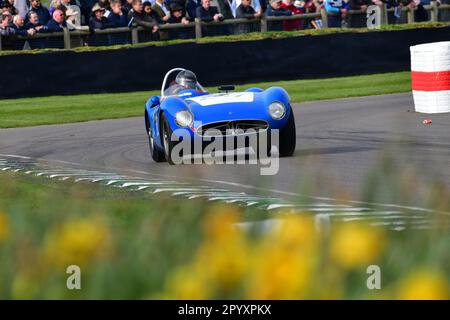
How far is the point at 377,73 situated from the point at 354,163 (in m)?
14.1

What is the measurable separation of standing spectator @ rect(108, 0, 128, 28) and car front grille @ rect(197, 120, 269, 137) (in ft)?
39.5

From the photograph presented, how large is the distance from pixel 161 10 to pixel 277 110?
41.1ft

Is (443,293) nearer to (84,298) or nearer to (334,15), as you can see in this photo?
(84,298)

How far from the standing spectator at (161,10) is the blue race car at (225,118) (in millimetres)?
11546

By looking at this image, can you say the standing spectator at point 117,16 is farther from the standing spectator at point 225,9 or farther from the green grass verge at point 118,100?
the standing spectator at point 225,9

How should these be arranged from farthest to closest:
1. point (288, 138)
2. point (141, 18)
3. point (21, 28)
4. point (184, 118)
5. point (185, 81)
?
1. point (141, 18)
2. point (21, 28)
3. point (185, 81)
4. point (288, 138)
5. point (184, 118)

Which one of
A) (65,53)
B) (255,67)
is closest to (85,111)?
(65,53)

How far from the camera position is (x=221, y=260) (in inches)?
136

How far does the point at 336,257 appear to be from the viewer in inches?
143

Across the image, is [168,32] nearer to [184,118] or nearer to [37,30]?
[37,30]

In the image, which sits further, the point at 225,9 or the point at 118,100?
the point at 225,9

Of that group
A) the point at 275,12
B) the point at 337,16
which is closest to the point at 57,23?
the point at 275,12

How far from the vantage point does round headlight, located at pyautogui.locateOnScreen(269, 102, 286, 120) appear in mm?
12445

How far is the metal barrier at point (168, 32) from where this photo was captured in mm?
23234
